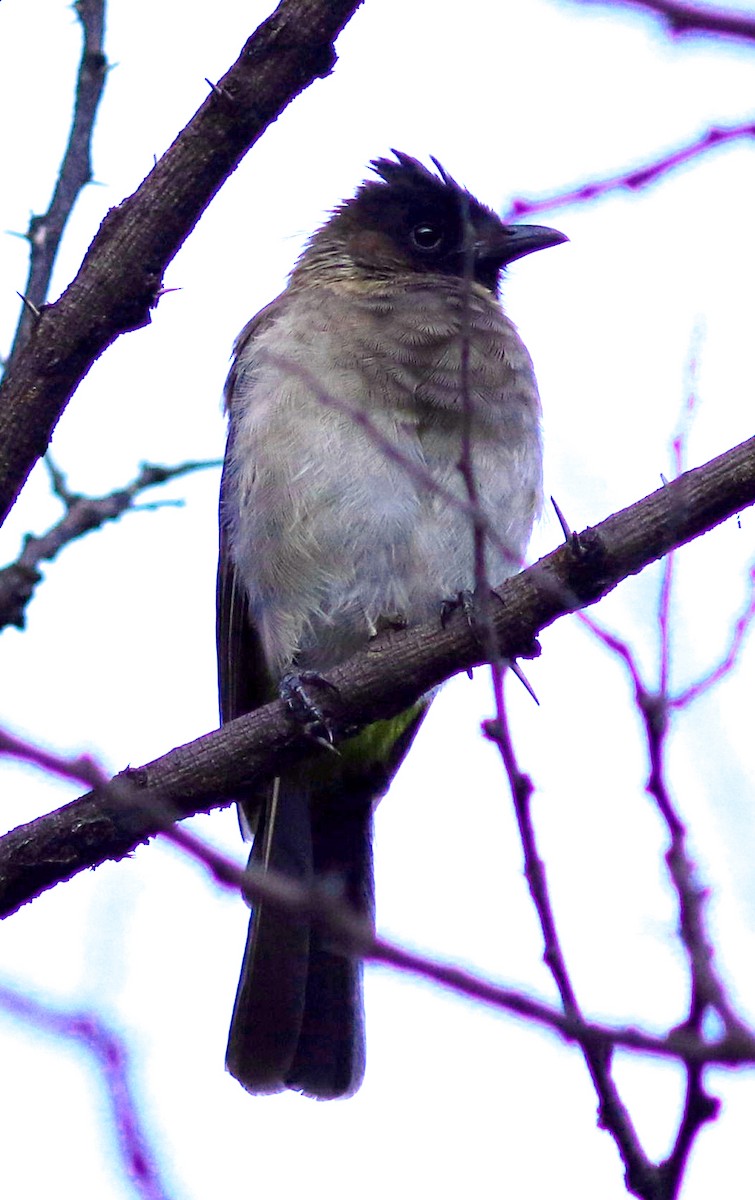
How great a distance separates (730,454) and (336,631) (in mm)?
1970

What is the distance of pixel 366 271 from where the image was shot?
6.68m

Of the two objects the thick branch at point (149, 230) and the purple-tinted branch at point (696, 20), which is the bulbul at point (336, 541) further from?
the purple-tinted branch at point (696, 20)

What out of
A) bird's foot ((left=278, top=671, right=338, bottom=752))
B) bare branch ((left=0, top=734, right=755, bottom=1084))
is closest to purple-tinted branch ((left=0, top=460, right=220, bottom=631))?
→ bird's foot ((left=278, top=671, right=338, bottom=752))

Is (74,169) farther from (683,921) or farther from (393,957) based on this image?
(393,957)

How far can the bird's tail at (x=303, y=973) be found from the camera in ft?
18.0

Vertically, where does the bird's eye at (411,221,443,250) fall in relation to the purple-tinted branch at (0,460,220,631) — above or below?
above

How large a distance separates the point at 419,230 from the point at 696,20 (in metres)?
5.44

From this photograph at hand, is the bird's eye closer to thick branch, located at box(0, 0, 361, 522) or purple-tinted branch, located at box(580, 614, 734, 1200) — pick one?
thick branch, located at box(0, 0, 361, 522)

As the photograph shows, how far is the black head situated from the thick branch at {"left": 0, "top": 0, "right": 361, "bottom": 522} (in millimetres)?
2486

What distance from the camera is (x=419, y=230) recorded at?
6.81 meters

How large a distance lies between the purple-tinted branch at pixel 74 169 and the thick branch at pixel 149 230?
1.01 m

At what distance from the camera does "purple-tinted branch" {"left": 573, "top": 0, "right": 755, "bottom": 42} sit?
147cm

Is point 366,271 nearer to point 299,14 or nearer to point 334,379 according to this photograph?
point 334,379

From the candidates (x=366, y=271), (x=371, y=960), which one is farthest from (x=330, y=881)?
(x=371, y=960)
